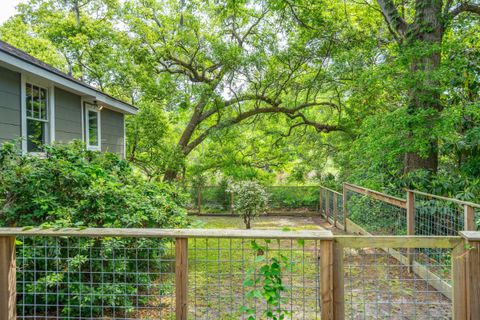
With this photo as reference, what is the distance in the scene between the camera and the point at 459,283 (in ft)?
7.01

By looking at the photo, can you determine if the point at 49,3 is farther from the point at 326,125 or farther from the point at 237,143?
the point at 326,125

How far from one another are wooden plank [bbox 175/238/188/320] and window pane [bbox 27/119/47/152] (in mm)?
5804

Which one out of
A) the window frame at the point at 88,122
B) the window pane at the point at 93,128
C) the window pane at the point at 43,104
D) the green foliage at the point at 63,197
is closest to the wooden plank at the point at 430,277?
the green foliage at the point at 63,197

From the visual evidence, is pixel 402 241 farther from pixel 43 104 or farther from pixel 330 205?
pixel 330 205

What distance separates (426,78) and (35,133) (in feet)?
26.5

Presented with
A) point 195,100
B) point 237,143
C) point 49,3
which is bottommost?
point 237,143

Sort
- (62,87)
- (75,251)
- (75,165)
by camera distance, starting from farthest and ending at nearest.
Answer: (62,87)
(75,165)
(75,251)

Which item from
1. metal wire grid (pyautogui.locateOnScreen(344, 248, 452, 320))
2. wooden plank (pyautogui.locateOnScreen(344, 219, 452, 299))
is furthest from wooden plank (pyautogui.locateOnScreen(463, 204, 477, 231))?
wooden plank (pyautogui.locateOnScreen(344, 219, 452, 299))

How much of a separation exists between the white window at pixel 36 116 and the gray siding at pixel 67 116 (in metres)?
0.33

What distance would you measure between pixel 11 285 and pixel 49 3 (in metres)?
20.2

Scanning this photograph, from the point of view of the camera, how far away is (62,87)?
759 centimetres

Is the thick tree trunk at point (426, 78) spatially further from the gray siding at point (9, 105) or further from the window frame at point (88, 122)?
the window frame at point (88, 122)

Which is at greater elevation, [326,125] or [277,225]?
[326,125]

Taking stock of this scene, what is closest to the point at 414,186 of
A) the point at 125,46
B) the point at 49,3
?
the point at 125,46
